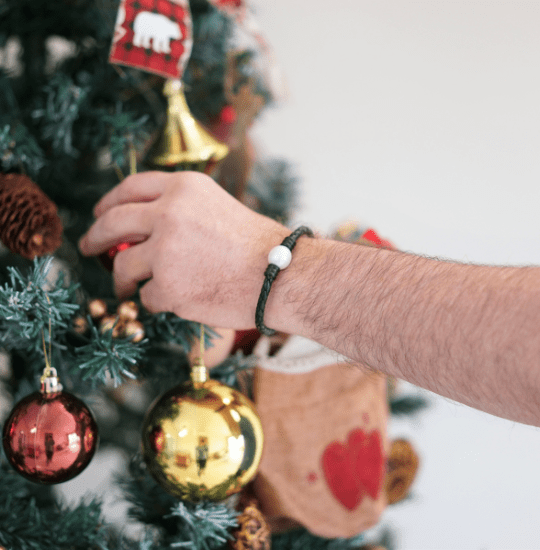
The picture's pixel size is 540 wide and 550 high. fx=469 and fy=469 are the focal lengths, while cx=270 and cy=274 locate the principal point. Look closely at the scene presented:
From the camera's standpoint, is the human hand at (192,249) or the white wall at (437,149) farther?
the white wall at (437,149)

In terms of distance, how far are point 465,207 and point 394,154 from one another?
21 centimetres

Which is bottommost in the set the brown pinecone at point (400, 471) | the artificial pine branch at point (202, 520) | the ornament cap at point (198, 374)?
the brown pinecone at point (400, 471)

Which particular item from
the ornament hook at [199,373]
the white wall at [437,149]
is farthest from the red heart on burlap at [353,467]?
the white wall at [437,149]

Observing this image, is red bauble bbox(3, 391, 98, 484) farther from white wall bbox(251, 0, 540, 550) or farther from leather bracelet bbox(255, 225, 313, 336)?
white wall bbox(251, 0, 540, 550)

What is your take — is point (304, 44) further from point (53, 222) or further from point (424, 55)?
point (53, 222)

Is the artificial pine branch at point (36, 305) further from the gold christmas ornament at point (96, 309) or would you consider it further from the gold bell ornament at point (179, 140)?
the gold bell ornament at point (179, 140)

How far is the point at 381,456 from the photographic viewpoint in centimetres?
66

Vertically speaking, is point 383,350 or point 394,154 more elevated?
point 394,154

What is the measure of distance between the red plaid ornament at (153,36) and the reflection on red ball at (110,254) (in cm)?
19

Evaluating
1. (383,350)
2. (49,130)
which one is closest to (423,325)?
(383,350)

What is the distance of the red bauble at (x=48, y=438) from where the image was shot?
1.30ft

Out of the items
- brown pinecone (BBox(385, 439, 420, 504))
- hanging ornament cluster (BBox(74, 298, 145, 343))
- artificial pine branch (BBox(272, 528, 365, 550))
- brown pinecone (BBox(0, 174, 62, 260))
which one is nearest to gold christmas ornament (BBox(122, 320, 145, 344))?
hanging ornament cluster (BBox(74, 298, 145, 343))

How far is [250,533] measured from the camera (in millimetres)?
527

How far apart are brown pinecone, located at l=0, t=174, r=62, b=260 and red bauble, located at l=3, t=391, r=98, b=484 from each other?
0.45ft
